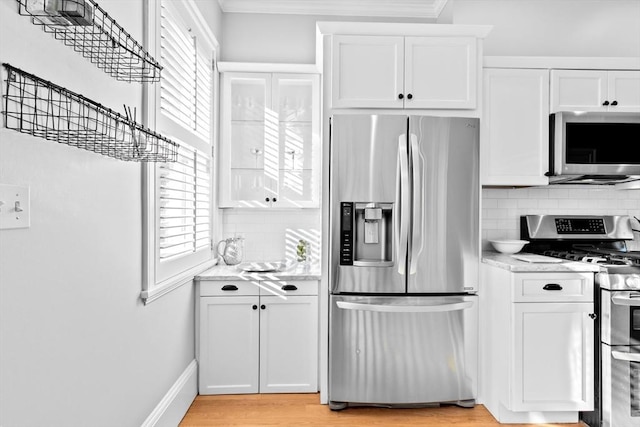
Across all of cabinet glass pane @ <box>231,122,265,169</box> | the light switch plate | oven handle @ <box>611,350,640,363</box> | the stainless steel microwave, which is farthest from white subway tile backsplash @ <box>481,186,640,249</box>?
the light switch plate

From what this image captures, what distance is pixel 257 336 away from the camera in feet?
9.52

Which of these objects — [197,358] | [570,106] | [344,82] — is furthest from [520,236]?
[197,358]

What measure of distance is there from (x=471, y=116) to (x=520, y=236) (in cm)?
102

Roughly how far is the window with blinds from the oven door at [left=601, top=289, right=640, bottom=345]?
2.42m

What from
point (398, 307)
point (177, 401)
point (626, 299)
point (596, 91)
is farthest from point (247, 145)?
point (626, 299)

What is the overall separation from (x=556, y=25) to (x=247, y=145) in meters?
2.53

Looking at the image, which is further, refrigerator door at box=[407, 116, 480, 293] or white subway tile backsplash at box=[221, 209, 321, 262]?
white subway tile backsplash at box=[221, 209, 321, 262]

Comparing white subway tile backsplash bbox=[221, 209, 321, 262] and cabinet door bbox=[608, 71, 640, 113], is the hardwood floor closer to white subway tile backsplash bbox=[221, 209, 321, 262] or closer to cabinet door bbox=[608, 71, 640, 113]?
white subway tile backsplash bbox=[221, 209, 321, 262]

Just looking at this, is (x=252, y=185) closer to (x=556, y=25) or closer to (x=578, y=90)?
(x=578, y=90)

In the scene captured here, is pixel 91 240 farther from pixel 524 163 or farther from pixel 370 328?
pixel 524 163

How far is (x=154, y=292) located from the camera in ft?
6.73

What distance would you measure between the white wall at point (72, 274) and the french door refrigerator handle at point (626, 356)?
244cm

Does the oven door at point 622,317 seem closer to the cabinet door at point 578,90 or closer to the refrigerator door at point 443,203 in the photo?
the refrigerator door at point 443,203

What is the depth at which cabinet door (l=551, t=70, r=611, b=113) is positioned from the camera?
2.95 meters
